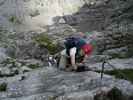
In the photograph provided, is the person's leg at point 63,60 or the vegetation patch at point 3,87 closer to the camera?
the vegetation patch at point 3,87

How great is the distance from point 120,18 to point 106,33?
3984mm

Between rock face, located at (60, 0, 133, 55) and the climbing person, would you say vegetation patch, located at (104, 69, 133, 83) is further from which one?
rock face, located at (60, 0, 133, 55)

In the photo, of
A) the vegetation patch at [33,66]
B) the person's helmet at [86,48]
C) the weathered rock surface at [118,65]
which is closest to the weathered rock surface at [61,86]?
the person's helmet at [86,48]

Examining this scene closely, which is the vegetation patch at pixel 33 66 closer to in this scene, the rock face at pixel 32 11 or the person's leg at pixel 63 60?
the person's leg at pixel 63 60

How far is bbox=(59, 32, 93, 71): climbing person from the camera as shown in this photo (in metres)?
10.9

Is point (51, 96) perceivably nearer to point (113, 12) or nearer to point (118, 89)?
point (118, 89)

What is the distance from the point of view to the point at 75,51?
10898 millimetres

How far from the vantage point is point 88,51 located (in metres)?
11.2

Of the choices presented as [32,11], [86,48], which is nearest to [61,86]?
[86,48]

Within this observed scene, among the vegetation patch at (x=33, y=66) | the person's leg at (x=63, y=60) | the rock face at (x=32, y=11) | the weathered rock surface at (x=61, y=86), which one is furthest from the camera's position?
the rock face at (x=32, y=11)

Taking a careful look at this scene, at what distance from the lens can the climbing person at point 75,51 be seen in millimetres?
10930

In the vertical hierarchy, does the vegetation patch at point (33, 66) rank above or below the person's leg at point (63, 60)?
below

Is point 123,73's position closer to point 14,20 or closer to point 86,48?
point 86,48

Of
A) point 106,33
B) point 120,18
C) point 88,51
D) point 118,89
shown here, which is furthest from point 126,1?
point 118,89
